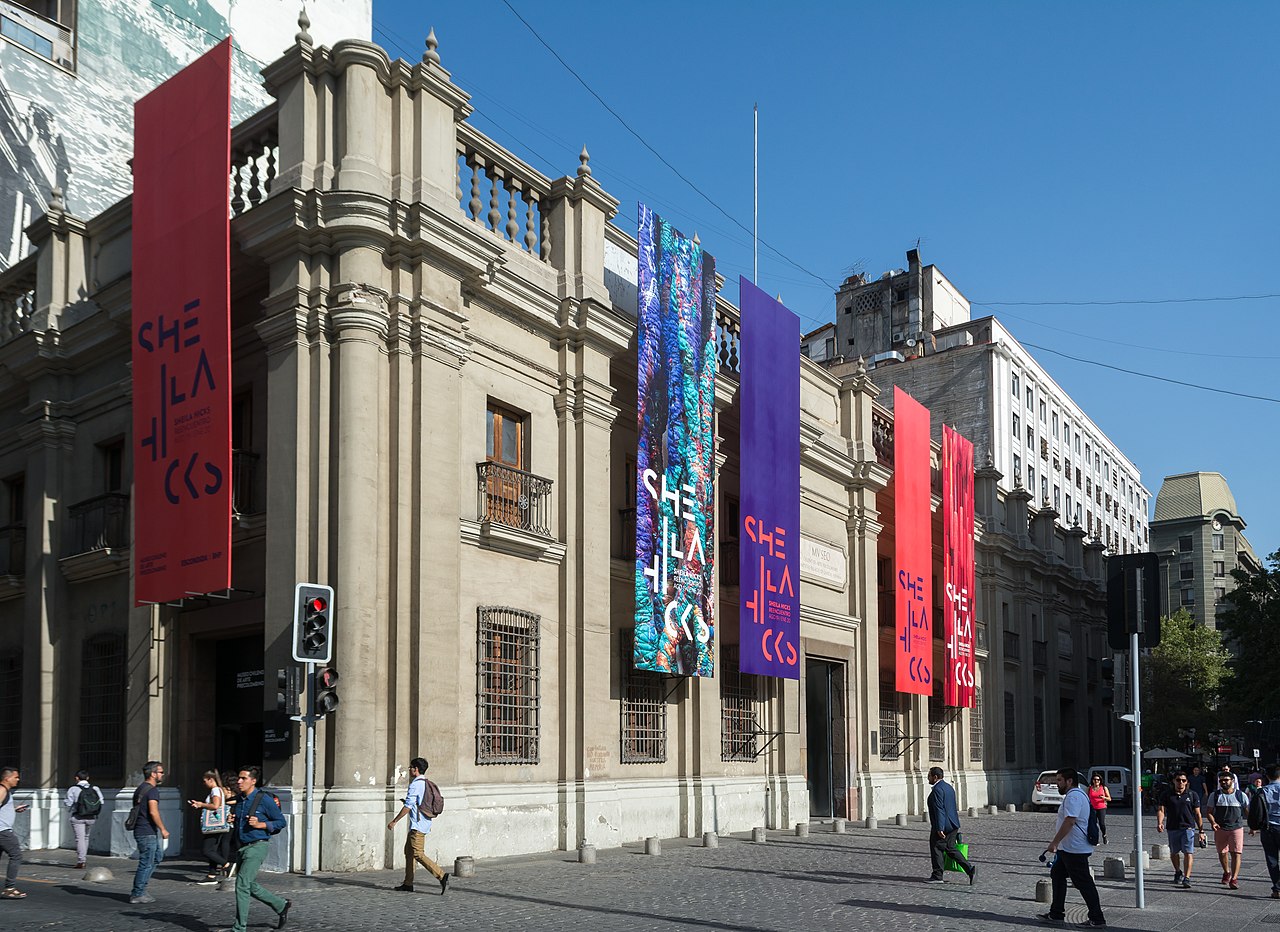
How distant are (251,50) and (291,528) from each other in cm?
2303

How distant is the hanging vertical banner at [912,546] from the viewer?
34156mm

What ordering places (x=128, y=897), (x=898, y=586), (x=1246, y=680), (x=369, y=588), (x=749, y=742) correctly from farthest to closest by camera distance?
(x=1246, y=680) < (x=898, y=586) < (x=749, y=742) < (x=369, y=588) < (x=128, y=897)

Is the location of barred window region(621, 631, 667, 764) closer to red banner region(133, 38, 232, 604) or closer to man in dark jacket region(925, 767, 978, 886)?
man in dark jacket region(925, 767, 978, 886)

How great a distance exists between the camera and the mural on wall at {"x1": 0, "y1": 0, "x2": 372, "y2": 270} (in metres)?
31.5

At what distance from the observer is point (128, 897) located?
50.4ft

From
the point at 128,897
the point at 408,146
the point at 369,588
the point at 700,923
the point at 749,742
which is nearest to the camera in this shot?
the point at 700,923

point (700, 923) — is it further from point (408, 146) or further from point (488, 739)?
point (408, 146)

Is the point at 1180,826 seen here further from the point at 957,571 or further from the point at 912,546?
the point at 957,571

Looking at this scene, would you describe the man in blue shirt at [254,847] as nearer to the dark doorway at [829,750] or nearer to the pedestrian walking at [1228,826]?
the pedestrian walking at [1228,826]

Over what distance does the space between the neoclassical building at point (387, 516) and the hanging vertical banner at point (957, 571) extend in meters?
8.86

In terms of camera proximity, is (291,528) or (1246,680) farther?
(1246,680)

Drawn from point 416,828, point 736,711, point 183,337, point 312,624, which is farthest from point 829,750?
point 183,337

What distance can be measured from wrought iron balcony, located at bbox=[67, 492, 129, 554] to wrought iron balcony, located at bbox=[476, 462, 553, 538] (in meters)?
6.38

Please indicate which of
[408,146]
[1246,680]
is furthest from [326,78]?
[1246,680]
